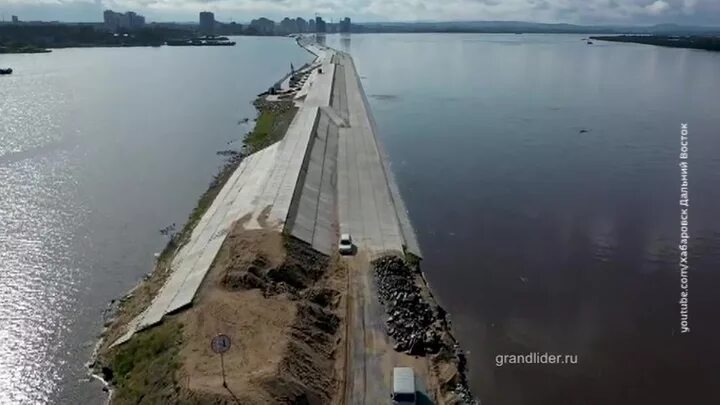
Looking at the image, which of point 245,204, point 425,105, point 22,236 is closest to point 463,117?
point 425,105

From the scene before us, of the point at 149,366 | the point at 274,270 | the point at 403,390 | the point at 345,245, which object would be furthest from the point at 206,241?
the point at 403,390

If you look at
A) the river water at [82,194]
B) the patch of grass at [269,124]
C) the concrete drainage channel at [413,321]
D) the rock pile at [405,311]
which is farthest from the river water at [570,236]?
the river water at [82,194]

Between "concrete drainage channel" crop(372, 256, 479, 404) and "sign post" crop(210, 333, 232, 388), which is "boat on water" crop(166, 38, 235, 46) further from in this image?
"sign post" crop(210, 333, 232, 388)

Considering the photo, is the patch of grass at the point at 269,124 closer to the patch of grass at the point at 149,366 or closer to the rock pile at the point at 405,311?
the rock pile at the point at 405,311

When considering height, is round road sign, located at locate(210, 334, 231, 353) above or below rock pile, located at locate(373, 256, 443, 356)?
above

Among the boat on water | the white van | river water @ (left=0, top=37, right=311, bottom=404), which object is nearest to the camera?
the white van

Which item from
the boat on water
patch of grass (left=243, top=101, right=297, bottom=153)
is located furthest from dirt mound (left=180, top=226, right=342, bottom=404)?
the boat on water

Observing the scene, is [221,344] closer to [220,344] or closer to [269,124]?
[220,344]
